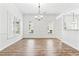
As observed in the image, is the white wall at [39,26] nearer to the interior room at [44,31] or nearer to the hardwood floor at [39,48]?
the interior room at [44,31]

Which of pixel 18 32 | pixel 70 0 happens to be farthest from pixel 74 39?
pixel 18 32

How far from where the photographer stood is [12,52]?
557cm

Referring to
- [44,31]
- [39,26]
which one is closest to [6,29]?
[39,26]

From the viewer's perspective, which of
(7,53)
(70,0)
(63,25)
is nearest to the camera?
(70,0)

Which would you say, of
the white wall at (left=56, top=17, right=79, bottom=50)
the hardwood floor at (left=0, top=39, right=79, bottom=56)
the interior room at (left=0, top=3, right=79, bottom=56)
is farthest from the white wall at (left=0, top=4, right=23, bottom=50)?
the white wall at (left=56, top=17, right=79, bottom=50)

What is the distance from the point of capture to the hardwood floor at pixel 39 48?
5.50 meters

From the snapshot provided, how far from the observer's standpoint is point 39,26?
611 centimetres

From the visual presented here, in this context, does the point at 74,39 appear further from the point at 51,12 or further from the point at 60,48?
the point at 51,12

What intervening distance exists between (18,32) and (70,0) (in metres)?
2.66

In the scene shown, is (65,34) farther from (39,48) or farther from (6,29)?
(6,29)

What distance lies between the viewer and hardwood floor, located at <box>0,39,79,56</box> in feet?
18.0

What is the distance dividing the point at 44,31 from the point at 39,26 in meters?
0.33

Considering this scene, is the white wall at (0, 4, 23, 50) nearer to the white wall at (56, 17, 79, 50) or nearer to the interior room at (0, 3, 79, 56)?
the interior room at (0, 3, 79, 56)

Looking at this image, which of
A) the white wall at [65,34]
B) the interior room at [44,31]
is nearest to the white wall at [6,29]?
the interior room at [44,31]
